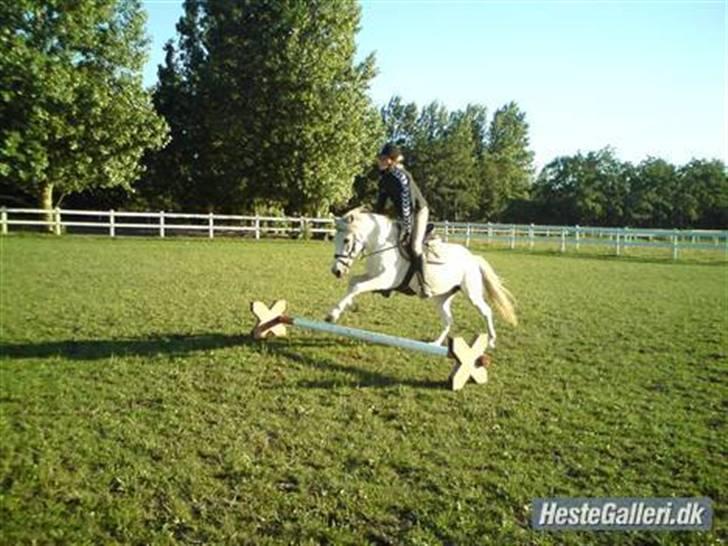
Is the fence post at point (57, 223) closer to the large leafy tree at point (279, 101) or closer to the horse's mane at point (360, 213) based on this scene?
the large leafy tree at point (279, 101)

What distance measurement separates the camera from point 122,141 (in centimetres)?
3064

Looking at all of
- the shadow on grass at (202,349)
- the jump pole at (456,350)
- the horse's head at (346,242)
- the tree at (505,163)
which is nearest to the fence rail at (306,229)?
the shadow on grass at (202,349)

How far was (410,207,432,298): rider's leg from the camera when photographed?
25.1 feet

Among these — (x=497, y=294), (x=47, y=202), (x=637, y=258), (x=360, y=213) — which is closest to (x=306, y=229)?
(x=47, y=202)

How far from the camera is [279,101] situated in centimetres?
3550

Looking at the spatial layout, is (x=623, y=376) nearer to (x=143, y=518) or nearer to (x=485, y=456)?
(x=485, y=456)

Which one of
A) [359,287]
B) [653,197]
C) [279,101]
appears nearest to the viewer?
[359,287]

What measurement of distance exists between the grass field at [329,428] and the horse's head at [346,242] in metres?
1.37

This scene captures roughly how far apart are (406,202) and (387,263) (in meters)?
0.87

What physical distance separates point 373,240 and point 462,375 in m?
2.18

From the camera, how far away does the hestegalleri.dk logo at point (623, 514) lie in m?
4.04

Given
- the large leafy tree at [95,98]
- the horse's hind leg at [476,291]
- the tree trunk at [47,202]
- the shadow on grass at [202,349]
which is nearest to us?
the shadow on grass at [202,349]

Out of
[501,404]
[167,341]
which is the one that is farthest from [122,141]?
[501,404]

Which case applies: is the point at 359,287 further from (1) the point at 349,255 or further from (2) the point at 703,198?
(2) the point at 703,198
